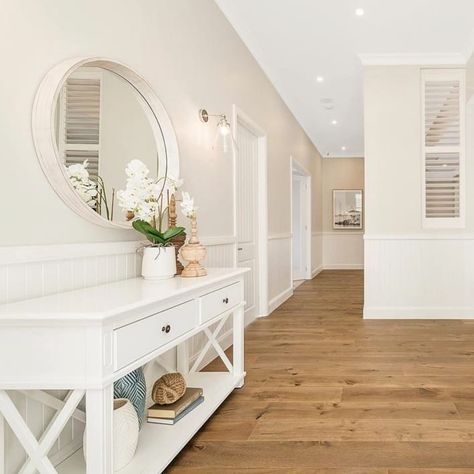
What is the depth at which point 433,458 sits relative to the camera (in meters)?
1.95

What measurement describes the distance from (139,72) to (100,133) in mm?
537

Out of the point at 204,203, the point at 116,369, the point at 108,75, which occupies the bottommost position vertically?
the point at 116,369

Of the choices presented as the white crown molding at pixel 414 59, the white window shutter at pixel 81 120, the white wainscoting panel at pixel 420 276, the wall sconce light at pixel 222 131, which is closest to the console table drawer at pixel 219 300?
the white window shutter at pixel 81 120

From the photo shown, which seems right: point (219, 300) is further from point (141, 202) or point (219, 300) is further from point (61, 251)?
point (61, 251)

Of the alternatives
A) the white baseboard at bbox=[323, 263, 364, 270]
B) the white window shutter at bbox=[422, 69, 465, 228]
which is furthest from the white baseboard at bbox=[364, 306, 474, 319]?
the white baseboard at bbox=[323, 263, 364, 270]

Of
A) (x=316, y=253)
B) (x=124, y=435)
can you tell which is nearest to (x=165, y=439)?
(x=124, y=435)

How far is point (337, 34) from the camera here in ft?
14.6

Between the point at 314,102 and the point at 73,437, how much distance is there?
5.82 m

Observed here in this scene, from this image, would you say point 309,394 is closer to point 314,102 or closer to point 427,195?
point 427,195

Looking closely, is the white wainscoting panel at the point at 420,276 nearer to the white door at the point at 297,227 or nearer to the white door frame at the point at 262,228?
the white door frame at the point at 262,228

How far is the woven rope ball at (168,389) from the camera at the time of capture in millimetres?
2215

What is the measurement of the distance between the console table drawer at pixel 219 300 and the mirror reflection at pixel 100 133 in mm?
565

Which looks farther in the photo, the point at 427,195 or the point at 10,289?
the point at 427,195

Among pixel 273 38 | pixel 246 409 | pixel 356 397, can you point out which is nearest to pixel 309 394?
pixel 356 397
